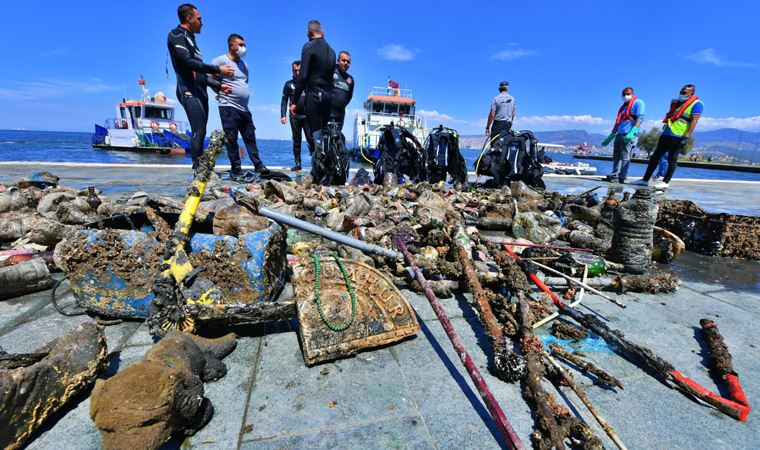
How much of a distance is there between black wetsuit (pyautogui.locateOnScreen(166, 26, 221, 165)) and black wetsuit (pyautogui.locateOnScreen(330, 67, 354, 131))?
7.66 ft

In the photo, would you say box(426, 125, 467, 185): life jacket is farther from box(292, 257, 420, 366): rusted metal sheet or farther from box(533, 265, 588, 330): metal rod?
box(292, 257, 420, 366): rusted metal sheet

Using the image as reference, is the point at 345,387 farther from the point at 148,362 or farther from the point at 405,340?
the point at 148,362

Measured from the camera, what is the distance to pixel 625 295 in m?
2.91

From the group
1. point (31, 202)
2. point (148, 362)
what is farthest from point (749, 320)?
point (31, 202)

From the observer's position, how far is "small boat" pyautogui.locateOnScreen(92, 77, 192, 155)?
32.2 metres

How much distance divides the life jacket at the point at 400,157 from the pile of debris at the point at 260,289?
418 centimetres

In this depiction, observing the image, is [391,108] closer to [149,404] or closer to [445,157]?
[445,157]

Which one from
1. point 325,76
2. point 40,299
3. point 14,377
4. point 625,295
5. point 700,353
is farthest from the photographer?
point 325,76

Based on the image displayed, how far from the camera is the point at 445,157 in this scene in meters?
8.23

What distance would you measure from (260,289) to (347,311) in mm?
617

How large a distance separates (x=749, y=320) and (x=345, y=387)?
3125 millimetres

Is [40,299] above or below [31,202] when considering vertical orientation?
below

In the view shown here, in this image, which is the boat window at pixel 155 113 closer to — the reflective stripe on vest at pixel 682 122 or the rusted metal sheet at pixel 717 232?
the reflective stripe on vest at pixel 682 122

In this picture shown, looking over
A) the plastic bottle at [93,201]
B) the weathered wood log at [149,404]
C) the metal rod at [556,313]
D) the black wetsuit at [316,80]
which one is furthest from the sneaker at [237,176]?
the metal rod at [556,313]
